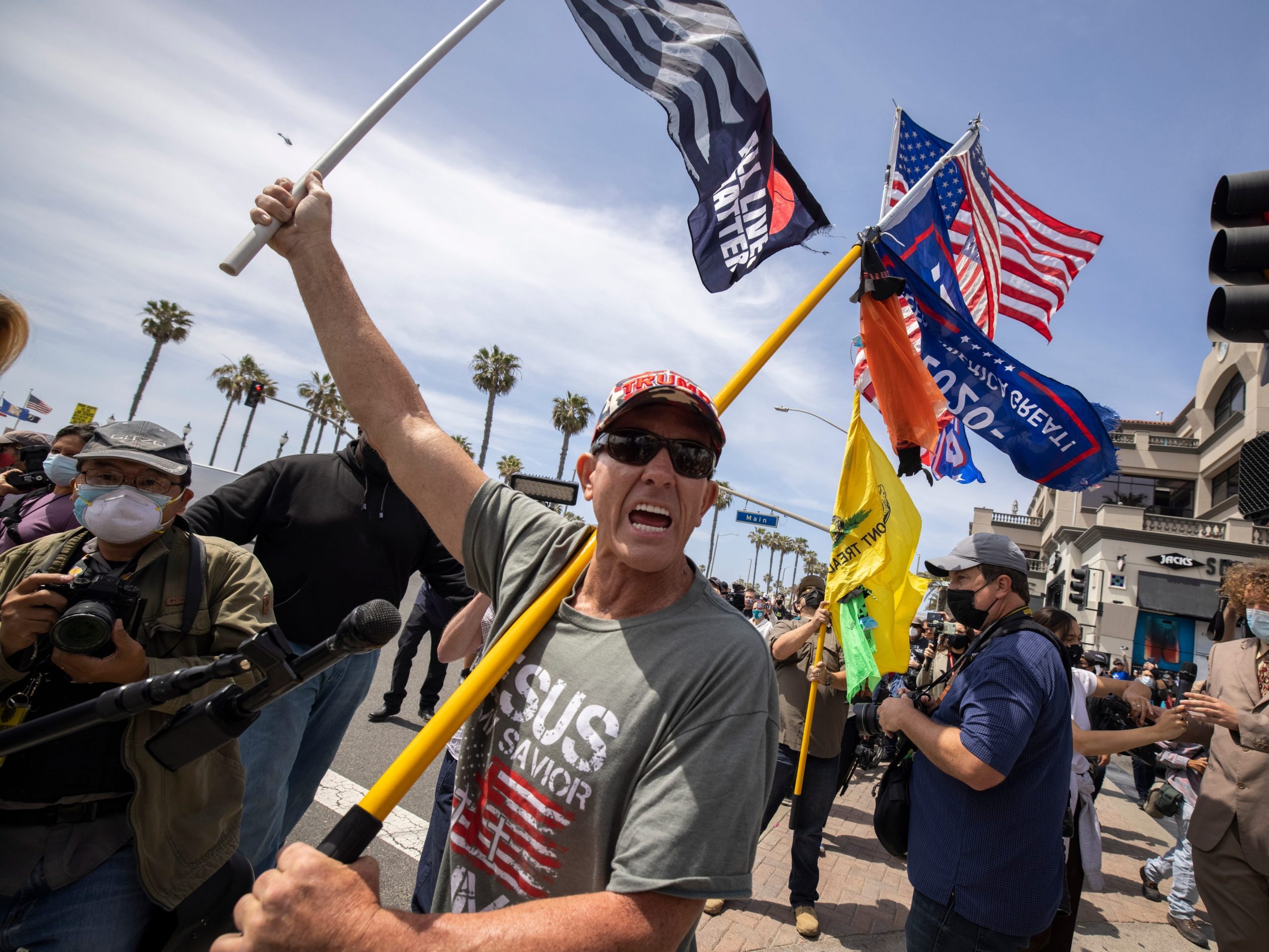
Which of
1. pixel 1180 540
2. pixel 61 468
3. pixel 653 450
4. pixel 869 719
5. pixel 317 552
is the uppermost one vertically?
pixel 1180 540

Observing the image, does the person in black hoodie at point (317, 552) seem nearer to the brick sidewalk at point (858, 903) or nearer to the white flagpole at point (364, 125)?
the white flagpole at point (364, 125)

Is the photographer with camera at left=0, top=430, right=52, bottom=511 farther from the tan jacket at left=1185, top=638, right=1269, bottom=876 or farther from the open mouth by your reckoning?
the tan jacket at left=1185, top=638, right=1269, bottom=876

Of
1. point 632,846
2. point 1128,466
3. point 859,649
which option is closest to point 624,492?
point 632,846

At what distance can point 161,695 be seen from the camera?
5.77 feet

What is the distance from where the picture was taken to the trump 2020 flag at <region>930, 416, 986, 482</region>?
521 cm

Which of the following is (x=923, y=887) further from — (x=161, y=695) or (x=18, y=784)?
(x=18, y=784)

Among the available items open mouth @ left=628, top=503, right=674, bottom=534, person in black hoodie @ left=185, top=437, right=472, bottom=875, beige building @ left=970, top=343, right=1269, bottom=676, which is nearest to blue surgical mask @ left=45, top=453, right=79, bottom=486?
person in black hoodie @ left=185, top=437, right=472, bottom=875

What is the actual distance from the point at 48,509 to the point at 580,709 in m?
4.36

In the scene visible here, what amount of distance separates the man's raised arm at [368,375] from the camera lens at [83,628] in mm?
860

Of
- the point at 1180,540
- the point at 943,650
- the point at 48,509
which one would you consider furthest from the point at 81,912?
the point at 1180,540

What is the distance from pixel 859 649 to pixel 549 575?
3.55 m

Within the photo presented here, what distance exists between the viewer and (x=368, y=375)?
1.91 meters

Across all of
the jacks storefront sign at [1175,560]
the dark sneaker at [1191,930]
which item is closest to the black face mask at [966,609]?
the dark sneaker at [1191,930]

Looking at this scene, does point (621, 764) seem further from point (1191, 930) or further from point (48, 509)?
point (1191, 930)
